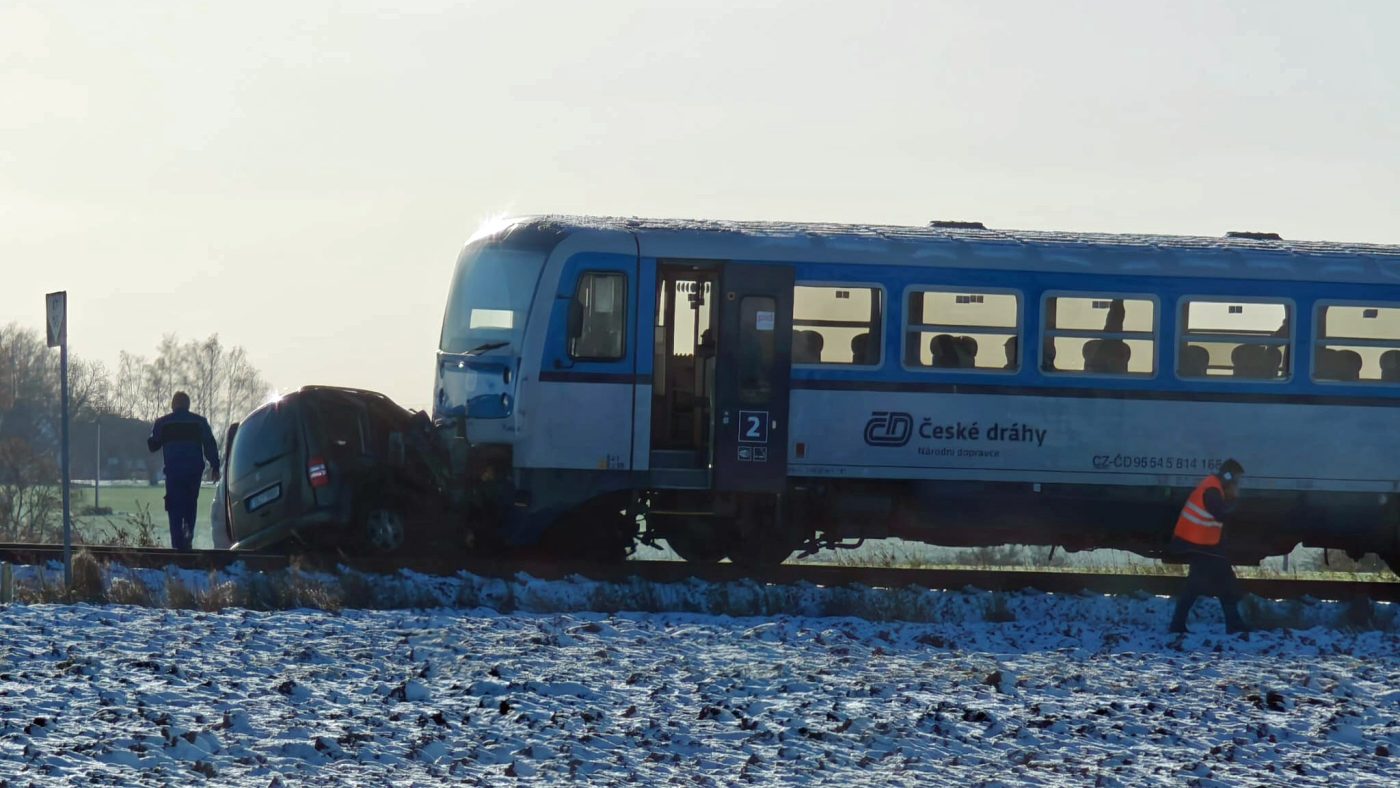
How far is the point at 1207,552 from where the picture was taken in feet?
44.0

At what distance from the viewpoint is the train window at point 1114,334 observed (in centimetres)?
1650

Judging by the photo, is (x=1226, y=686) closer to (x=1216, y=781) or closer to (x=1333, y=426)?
(x=1216, y=781)

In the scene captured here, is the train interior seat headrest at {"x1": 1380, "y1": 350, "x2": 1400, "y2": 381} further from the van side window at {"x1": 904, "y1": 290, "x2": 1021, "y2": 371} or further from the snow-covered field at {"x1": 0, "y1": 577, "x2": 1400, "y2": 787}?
the snow-covered field at {"x1": 0, "y1": 577, "x2": 1400, "y2": 787}

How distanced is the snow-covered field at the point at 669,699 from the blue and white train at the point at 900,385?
2.58 m

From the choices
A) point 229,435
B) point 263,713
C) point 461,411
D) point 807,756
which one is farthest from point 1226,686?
point 229,435

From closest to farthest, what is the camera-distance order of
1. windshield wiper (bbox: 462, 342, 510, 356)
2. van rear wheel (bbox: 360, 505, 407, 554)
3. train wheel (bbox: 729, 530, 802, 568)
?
windshield wiper (bbox: 462, 342, 510, 356), van rear wheel (bbox: 360, 505, 407, 554), train wheel (bbox: 729, 530, 802, 568)

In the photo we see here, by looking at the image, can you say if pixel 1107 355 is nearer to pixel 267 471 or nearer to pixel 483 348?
pixel 483 348

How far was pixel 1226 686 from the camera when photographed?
34.2 ft

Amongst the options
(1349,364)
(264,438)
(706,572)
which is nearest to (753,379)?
(706,572)

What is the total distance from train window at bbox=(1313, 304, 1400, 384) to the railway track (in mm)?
2161

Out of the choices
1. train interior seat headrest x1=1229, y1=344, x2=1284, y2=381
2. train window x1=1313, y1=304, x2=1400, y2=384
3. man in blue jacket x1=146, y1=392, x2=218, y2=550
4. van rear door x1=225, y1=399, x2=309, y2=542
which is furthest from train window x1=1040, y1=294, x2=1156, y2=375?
man in blue jacket x1=146, y1=392, x2=218, y2=550

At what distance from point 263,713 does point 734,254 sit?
8.18m

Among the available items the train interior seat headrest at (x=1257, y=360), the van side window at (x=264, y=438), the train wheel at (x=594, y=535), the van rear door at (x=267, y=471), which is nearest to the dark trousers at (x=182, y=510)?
the van rear door at (x=267, y=471)

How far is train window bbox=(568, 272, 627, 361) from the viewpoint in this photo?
51.6ft
